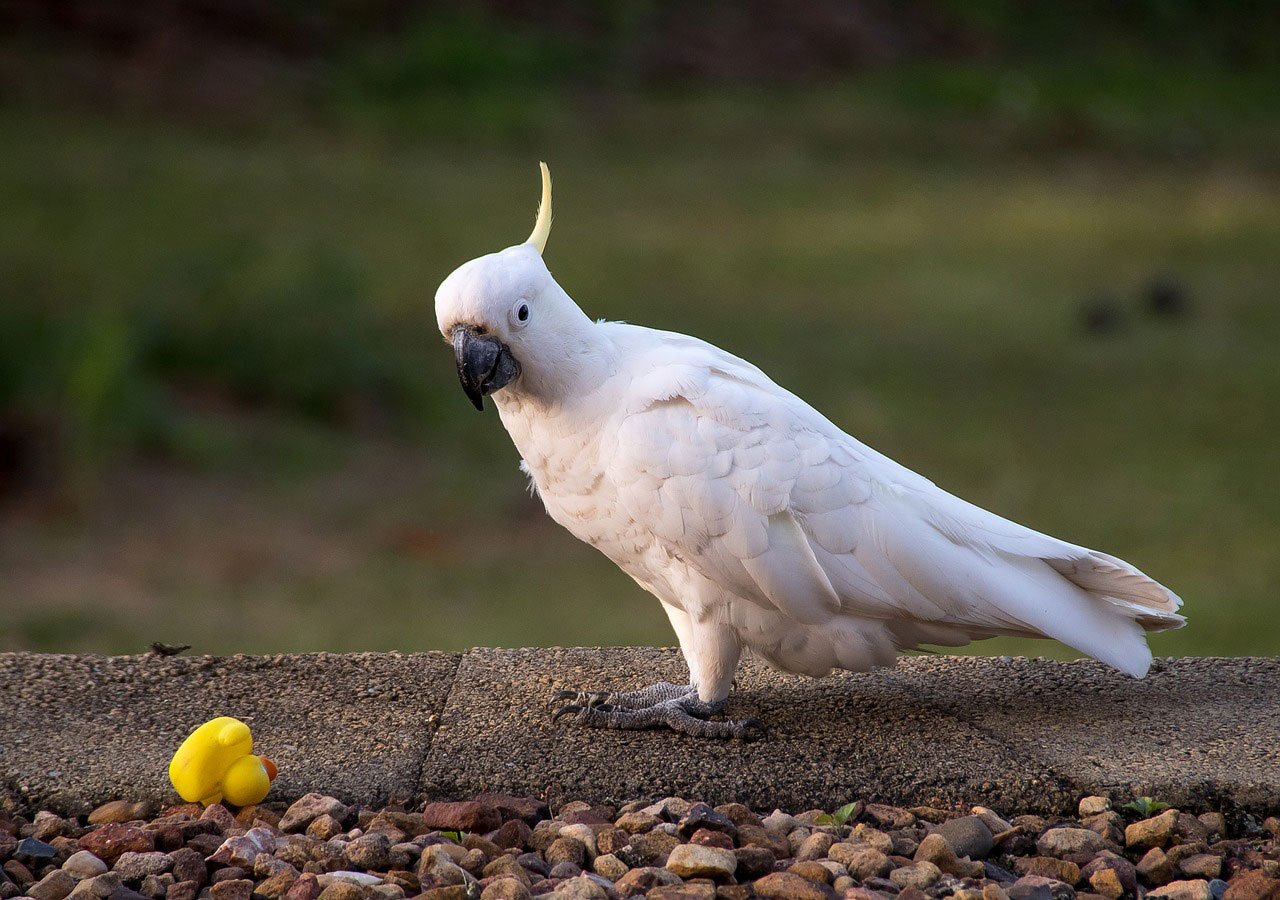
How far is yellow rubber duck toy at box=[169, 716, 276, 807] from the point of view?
222 cm

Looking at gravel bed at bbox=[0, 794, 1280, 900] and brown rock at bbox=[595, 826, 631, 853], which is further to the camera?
brown rock at bbox=[595, 826, 631, 853]

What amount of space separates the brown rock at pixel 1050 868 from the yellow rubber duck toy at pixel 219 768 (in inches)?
48.5

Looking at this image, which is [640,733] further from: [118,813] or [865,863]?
[118,813]

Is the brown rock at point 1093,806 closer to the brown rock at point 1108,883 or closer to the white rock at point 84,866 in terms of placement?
the brown rock at point 1108,883

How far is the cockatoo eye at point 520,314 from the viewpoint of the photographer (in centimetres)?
242

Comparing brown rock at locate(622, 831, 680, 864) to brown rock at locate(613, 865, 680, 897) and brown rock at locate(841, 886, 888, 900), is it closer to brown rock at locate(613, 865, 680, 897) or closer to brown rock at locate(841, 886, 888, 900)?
brown rock at locate(613, 865, 680, 897)

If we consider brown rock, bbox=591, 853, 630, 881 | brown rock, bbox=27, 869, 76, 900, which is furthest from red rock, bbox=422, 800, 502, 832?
brown rock, bbox=27, 869, 76, 900

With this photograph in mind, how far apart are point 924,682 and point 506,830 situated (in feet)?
3.36

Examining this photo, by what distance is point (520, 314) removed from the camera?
7.98ft

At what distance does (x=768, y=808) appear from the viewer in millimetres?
2303

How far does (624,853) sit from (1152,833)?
2.73 ft

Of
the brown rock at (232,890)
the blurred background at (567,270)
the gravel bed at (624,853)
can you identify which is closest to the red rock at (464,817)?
the gravel bed at (624,853)

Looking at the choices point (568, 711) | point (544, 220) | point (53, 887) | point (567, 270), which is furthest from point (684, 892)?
point (567, 270)

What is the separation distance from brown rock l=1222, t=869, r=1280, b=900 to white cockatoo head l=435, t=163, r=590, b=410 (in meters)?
1.40
